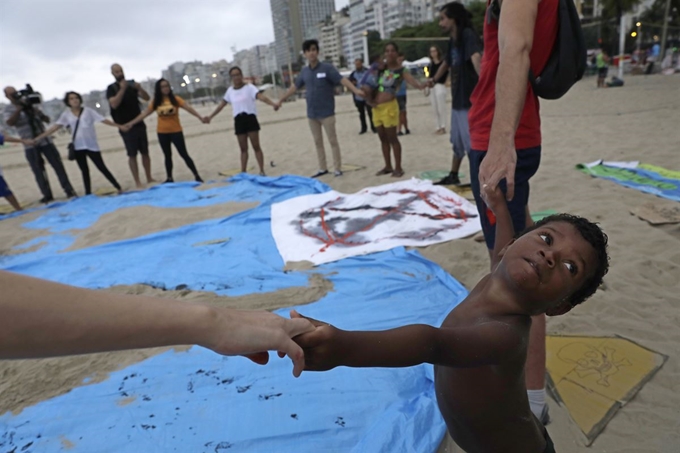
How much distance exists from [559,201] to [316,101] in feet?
13.0

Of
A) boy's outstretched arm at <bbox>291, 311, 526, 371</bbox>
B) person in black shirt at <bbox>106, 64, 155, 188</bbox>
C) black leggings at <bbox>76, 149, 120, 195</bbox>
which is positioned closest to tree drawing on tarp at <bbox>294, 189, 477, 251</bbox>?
boy's outstretched arm at <bbox>291, 311, 526, 371</bbox>

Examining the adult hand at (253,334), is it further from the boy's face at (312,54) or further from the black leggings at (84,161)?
the black leggings at (84,161)

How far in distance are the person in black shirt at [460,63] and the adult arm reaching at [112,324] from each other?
373 cm

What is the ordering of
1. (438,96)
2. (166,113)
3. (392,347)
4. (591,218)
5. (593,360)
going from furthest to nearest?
(438,96) → (166,113) → (591,218) → (593,360) → (392,347)

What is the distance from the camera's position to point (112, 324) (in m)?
0.85

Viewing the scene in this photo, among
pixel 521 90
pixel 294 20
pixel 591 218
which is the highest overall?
pixel 294 20

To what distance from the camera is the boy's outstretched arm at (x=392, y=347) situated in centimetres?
95

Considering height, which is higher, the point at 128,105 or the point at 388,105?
the point at 128,105

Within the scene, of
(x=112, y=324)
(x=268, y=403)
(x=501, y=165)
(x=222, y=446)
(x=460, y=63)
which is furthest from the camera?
(x=460, y=63)

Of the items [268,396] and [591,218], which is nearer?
[268,396]

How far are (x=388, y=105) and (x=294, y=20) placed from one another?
4849 inches

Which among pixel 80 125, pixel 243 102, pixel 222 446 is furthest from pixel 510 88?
pixel 80 125

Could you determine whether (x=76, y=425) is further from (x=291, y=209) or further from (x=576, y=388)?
(x=291, y=209)

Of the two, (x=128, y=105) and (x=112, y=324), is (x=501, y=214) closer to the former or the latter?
(x=112, y=324)
